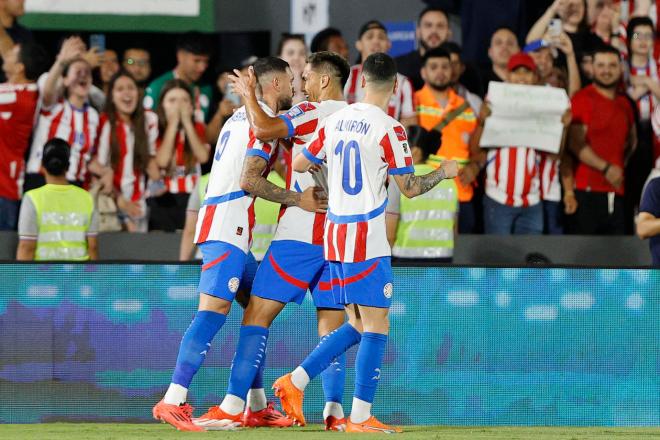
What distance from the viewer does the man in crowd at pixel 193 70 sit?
35.1ft

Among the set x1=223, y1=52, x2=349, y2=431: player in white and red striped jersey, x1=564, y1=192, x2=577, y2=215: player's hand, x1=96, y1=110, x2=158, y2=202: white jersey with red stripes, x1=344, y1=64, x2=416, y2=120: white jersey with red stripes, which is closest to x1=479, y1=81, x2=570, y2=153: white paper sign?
x1=564, y1=192, x2=577, y2=215: player's hand

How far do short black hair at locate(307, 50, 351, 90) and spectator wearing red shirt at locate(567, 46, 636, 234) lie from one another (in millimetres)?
4008

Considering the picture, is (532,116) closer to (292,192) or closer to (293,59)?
(293,59)

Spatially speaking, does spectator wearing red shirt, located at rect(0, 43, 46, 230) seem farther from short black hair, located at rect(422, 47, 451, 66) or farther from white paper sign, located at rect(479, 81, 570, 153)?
white paper sign, located at rect(479, 81, 570, 153)

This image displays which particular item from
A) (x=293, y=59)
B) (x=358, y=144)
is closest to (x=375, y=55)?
(x=358, y=144)

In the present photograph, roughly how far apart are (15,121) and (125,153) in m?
0.91

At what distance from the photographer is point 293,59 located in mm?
10352

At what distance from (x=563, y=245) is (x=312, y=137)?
3.90 m

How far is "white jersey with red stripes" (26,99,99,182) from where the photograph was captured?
33.4ft

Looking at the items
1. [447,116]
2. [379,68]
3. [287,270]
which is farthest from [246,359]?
[447,116]

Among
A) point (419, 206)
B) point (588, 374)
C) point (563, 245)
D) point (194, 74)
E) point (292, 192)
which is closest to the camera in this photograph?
point (292, 192)

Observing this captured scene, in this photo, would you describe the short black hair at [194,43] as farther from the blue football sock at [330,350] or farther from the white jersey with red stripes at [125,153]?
the blue football sock at [330,350]

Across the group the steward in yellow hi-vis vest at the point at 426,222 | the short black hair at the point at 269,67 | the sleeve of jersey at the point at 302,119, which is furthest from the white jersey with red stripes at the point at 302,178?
the steward in yellow hi-vis vest at the point at 426,222

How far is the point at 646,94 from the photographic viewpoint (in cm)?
1068
